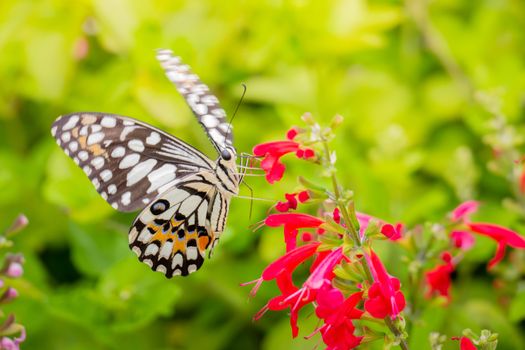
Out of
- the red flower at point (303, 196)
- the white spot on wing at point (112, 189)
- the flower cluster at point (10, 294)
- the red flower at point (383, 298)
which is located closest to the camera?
the red flower at point (383, 298)

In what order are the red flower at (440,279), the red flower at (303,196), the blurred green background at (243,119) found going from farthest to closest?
the blurred green background at (243,119) → the red flower at (440,279) → the red flower at (303,196)

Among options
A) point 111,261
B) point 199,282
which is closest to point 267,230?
point 199,282

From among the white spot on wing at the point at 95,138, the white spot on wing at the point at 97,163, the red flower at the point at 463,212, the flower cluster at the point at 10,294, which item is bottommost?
the flower cluster at the point at 10,294

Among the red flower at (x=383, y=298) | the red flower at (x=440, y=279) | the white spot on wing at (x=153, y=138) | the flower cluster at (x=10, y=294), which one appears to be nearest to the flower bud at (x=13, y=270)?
the flower cluster at (x=10, y=294)

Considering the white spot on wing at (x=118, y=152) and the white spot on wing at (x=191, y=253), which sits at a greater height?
the white spot on wing at (x=118, y=152)

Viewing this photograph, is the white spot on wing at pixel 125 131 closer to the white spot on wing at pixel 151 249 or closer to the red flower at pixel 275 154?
the white spot on wing at pixel 151 249
